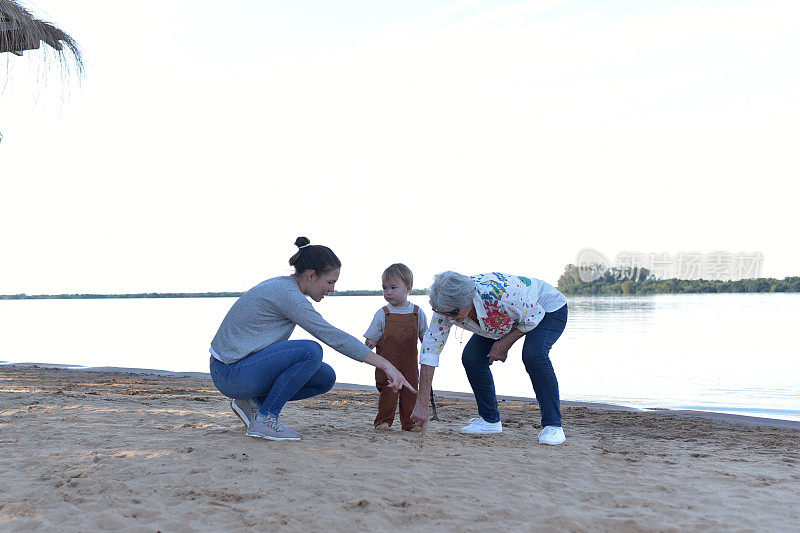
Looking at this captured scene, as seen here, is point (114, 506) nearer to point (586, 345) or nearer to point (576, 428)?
point (576, 428)

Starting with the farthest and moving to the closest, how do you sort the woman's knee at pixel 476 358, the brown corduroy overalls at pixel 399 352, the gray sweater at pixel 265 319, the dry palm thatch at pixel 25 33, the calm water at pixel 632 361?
the calm water at pixel 632 361
the dry palm thatch at pixel 25 33
the brown corduroy overalls at pixel 399 352
the woman's knee at pixel 476 358
the gray sweater at pixel 265 319

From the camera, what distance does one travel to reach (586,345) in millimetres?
16453

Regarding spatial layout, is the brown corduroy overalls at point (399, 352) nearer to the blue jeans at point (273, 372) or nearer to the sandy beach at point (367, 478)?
the sandy beach at point (367, 478)

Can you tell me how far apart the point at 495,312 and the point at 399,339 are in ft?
2.73

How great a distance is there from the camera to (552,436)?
406cm

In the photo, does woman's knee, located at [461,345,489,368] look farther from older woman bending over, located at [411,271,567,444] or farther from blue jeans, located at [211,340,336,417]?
blue jeans, located at [211,340,336,417]

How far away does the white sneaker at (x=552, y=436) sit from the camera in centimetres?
403

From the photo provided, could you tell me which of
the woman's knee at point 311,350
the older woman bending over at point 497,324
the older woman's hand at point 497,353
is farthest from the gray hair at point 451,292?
the woman's knee at point 311,350

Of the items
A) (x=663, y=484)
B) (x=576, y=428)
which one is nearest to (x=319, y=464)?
(x=663, y=484)

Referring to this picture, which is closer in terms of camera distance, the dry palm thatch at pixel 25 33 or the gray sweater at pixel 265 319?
the gray sweater at pixel 265 319

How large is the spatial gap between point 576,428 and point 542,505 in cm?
247

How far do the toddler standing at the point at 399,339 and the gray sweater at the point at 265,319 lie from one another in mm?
Answer: 791

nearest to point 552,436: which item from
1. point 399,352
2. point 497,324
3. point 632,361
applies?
point 497,324

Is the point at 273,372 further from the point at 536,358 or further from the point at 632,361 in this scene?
the point at 632,361
